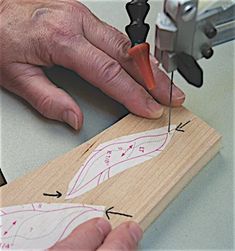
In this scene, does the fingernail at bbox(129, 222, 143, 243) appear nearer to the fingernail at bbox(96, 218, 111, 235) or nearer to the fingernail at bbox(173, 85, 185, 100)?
the fingernail at bbox(96, 218, 111, 235)

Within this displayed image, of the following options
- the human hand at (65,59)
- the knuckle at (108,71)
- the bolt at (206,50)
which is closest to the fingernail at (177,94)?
the human hand at (65,59)

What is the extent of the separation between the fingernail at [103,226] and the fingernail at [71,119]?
239mm

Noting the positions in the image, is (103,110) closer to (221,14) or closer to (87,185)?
(87,185)

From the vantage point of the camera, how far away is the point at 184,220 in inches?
35.8

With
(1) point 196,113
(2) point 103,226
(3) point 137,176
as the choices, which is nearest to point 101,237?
(2) point 103,226

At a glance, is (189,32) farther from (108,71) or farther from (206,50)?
(108,71)

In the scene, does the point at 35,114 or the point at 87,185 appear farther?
the point at 35,114

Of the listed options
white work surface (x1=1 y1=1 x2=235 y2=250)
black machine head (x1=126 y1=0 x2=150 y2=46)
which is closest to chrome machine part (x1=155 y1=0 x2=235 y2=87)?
black machine head (x1=126 y1=0 x2=150 y2=46)

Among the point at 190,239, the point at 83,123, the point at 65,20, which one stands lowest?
the point at 190,239

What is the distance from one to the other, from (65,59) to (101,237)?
1.36 ft

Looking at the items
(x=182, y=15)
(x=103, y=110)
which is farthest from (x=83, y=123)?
(x=182, y=15)

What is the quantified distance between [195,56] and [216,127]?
299mm

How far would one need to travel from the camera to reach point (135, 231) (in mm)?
831

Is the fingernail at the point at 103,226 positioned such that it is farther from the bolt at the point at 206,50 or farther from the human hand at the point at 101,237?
the bolt at the point at 206,50
